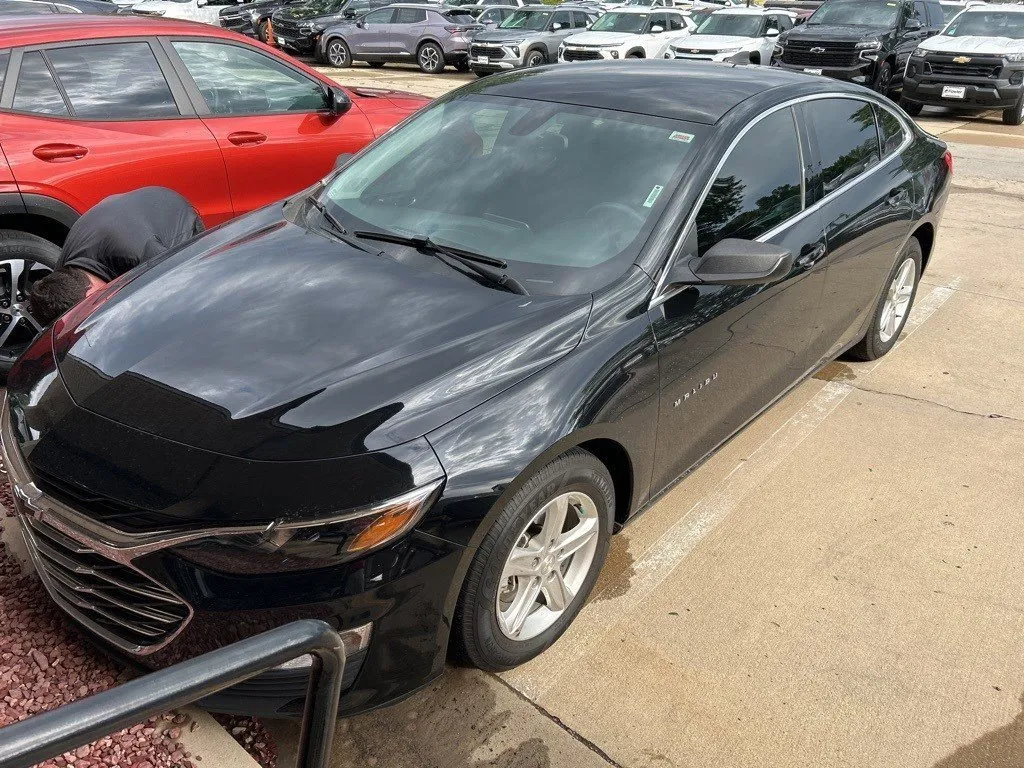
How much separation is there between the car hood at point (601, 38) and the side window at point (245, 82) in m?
13.8

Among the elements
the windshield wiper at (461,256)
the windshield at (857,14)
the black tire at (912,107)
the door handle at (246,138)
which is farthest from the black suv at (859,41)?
the windshield wiper at (461,256)

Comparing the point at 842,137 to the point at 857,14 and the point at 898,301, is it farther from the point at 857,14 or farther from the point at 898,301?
the point at 857,14

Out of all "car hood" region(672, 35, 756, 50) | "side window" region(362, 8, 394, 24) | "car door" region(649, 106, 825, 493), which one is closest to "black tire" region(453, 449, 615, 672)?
"car door" region(649, 106, 825, 493)

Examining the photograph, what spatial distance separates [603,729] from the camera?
2.69m

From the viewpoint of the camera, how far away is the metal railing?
3.89ft

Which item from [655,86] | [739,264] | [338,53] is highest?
[655,86]

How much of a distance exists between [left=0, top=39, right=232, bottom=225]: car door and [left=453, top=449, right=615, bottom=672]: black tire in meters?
3.28

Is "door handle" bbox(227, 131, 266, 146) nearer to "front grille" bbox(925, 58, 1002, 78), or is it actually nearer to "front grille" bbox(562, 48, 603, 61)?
"front grille" bbox(925, 58, 1002, 78)

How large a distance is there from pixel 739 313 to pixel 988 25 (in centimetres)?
1496

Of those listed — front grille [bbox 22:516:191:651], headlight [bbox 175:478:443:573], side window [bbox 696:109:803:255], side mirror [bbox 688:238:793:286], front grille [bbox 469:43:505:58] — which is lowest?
front grille [bbox 469:43:505:58]

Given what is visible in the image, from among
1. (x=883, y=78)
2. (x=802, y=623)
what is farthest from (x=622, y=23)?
(x=802, y=623)

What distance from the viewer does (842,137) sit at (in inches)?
167

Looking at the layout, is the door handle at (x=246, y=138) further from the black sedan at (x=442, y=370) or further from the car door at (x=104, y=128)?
the black sedan at (x=442, y=370)

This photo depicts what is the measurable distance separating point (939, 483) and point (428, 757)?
2.66 meters
